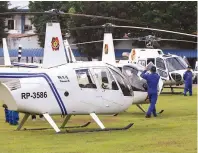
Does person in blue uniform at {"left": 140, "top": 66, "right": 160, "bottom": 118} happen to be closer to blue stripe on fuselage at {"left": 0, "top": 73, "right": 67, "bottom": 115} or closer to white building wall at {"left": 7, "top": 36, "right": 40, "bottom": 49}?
blue stripe on fuselage at {"left": 0, "top": 73, "right": 67, "bottom": 115}

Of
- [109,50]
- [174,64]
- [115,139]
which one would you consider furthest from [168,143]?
[174,64]

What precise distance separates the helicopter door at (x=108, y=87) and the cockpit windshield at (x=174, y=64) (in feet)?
51.5

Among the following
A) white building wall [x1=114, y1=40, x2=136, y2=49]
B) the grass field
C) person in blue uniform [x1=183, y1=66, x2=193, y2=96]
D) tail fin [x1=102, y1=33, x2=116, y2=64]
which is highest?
tail fin [x1=102, y1=33, x2=116, y2=64]

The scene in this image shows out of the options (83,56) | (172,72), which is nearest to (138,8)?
(83,56)

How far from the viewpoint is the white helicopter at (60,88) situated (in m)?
13.4

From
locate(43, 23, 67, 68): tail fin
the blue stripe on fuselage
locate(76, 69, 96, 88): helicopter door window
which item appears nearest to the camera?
the blue stripe on fuselage

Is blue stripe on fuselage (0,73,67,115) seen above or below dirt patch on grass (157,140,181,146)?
above

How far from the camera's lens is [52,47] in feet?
47.1

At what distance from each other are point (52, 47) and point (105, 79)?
5.15 feet

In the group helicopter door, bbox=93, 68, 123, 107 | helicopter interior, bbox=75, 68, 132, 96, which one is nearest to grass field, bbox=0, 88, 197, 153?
helicopter door, bbox=93, 68, 123, 107

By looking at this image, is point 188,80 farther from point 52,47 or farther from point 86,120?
point 52,47

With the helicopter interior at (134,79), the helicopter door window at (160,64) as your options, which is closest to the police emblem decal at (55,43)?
the helicopter interior at (134,79)

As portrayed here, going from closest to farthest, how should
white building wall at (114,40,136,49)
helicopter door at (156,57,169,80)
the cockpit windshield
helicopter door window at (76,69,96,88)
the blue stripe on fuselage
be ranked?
the blue stripe on fuselage → helicopter door window at (76,69,96,88) → helicopter door at (156,57,169,80) → the cockpit windshield → white building wall at (114,40,136,49)

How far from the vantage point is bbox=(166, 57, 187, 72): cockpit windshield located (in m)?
30.0
